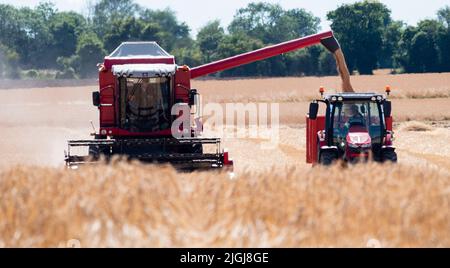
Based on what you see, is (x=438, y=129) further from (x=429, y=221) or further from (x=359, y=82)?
(x=359, y=82)

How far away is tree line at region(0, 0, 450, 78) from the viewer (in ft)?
281

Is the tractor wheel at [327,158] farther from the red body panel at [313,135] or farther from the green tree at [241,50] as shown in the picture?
the green tree at [241,50]

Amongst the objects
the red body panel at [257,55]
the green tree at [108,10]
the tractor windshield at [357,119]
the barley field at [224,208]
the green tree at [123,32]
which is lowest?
the barley field at [224,208]

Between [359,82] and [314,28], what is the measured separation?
2142 inches

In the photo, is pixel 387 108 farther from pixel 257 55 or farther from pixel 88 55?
pixel 88 55

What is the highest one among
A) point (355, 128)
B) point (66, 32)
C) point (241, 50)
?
point (66, 32)

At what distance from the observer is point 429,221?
8664 millimetres

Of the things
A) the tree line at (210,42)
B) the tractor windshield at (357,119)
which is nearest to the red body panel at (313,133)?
the tractor windshield at (357,119)

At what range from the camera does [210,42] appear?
311ft

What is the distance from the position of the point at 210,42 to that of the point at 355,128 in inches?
3053

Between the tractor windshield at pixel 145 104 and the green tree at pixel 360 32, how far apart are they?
7095 cm

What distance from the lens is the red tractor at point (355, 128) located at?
17.5 m

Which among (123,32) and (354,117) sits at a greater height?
(123,32)


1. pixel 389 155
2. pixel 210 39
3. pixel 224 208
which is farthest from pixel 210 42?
pixel 224 208
